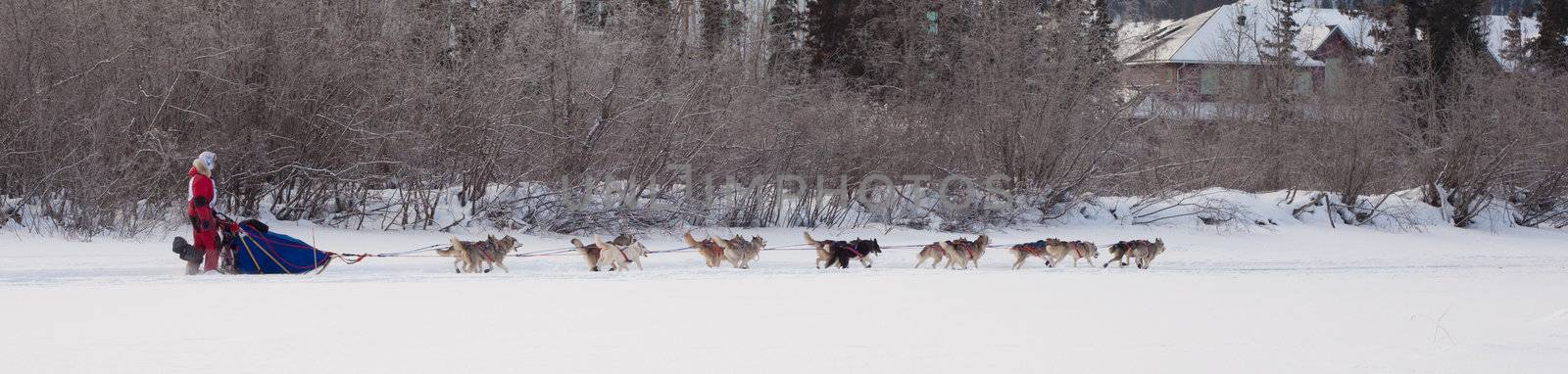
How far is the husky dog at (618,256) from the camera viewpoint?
11023 millimetres

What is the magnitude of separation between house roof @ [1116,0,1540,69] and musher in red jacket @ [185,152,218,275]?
15.8m

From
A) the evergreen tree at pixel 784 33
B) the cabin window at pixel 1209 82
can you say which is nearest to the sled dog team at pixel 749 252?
the evergreen tree at pixel 784 33

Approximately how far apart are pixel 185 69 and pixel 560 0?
16.9 ft

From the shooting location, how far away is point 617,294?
8852mm

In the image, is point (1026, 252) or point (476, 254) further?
point (1026, 252)

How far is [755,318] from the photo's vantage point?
25.1ft

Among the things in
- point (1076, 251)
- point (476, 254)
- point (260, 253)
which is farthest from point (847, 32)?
point (260, 253)

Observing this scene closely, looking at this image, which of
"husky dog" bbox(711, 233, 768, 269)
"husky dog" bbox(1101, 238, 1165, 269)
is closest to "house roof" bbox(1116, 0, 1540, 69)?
"husky dog" bbox(1101, 238, 1165, 269)

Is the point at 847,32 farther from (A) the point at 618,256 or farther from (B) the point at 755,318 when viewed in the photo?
(B) the point at 755,318

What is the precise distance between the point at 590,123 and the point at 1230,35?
84.0 feet

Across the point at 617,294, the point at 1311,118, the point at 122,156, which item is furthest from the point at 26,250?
the point at 1311,118

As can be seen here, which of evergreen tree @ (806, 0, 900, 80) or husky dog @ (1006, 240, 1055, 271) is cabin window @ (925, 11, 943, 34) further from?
husky dog @ (1006, 240, 1055, 271)

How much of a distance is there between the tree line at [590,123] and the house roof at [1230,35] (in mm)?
663

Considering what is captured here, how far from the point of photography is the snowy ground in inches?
235
